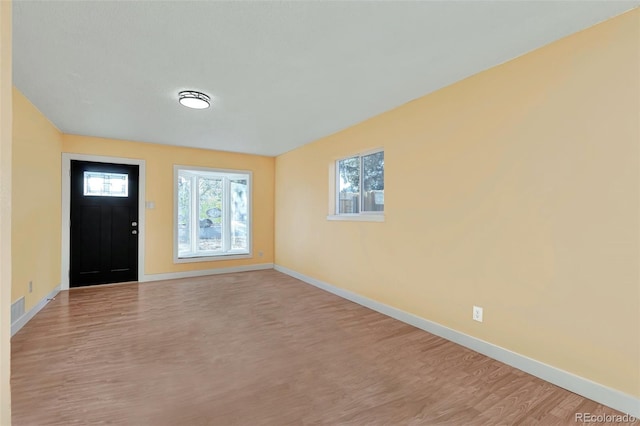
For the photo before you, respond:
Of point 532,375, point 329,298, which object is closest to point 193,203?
point 329,298

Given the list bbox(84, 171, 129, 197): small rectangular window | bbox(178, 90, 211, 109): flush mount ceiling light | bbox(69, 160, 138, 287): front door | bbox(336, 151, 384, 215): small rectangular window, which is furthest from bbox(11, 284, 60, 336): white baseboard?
bbox(336, 151, 384, 215): small rectangular window

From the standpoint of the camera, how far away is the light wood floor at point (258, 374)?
1807 mm

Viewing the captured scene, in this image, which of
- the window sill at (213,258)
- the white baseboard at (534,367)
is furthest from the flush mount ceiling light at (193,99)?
the window sill at (213,258)

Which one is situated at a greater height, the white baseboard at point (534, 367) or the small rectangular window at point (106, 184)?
the small rectangular window at point (106, 184)

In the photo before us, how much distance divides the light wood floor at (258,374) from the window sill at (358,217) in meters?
1.18

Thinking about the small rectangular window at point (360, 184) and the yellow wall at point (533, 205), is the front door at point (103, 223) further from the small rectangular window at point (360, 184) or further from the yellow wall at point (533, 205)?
the yellow wall at point (533, 205)

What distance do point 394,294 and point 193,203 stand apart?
508cm

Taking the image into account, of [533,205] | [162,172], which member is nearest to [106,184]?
[162,172]

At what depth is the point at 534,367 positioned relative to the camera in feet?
7.37

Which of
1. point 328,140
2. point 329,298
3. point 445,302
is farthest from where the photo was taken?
point 328,140

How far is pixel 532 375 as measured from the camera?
2242mm

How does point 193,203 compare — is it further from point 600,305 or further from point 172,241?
point 600,305

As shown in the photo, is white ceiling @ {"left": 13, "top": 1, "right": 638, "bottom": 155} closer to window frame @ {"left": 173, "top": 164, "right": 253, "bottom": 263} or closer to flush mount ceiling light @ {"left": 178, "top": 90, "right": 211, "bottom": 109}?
flush mount ceiling light @ {"left": 178, "top": 90, "right": 211, "bottom": 109}
